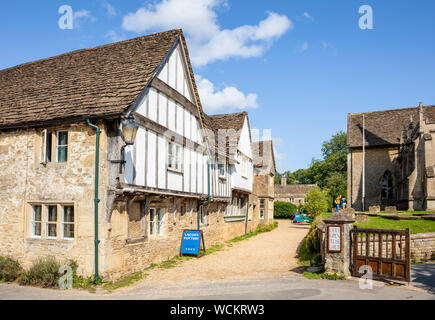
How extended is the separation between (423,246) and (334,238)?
618cm

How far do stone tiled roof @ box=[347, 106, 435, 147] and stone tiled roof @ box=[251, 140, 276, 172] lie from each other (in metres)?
8.65

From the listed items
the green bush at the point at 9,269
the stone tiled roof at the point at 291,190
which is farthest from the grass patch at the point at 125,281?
the stone tiled roof at the point at 291,190

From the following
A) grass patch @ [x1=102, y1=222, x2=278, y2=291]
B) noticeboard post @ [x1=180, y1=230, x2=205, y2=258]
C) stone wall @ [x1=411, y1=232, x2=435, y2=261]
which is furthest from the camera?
noticeboard post @ [x1=180, y1=230, x2=205, y2=258]

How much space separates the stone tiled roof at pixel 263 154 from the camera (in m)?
33.3

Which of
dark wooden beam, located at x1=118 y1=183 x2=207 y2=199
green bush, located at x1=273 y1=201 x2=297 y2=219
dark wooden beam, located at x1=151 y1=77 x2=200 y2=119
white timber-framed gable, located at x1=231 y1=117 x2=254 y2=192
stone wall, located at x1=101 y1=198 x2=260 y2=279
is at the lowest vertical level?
green bush, located at x1=273 y1=201 x2=297 y2=219

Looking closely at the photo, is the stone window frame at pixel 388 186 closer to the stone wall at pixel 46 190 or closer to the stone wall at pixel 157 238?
the stone wall at pixel 157 238

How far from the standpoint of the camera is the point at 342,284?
400 inches

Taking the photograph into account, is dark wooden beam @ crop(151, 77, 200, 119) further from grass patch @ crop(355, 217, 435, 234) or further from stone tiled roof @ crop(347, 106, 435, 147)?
stone tiled roof @ crop(347, 106, 435, 147)

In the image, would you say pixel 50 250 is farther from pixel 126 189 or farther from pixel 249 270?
pixel 249 270

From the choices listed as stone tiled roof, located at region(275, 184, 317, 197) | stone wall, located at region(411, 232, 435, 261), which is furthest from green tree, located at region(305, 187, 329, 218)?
stone tiled roof, located at region(275, 184, 317, 197)

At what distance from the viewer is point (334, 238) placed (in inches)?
437

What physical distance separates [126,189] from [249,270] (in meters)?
5.51

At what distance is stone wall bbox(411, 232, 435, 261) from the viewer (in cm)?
1467
